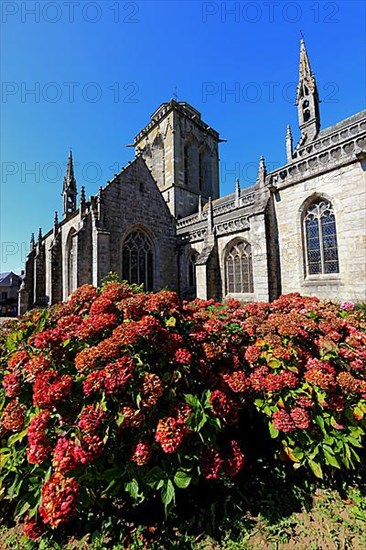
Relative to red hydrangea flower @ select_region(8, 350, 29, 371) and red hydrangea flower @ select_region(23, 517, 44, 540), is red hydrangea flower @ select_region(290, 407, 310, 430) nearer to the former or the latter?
red hydrangea flower @ select_region(23, 517, 44, 540)

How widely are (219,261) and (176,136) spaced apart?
18.4 meters

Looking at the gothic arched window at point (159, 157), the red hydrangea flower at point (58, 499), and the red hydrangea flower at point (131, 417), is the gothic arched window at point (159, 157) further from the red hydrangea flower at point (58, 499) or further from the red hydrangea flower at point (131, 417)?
the red hydrangea flower at point (58, 499)

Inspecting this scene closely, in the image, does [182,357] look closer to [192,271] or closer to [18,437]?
[18,437]

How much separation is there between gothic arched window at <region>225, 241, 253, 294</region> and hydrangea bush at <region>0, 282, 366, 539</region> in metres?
11.7

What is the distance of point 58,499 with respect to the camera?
5.37ft

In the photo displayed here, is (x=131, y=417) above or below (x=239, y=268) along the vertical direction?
below

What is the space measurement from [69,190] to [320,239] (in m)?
25.0

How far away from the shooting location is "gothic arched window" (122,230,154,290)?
1556 cm

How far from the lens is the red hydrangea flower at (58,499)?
159cm

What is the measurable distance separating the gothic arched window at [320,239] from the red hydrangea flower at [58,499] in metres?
11.0

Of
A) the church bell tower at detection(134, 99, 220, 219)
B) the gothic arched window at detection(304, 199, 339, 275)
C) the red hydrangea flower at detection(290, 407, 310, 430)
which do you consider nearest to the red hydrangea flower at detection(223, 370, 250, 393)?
the red hydrangea flower at detection(290, 407, 310, 430)

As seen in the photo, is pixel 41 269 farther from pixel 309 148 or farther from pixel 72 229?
pixel 309 148

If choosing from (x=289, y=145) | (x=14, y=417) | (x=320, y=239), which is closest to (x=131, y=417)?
(x=14, y=417)

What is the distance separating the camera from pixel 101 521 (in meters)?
2.21
